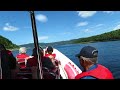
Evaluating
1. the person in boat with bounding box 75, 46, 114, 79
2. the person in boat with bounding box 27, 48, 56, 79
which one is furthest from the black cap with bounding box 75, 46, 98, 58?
the person in boat with bounding box 27, 48, 56, 79

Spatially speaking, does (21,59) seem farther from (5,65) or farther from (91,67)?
(91,67)

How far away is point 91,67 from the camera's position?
295 centimetres

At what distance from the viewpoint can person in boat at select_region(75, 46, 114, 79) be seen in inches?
113

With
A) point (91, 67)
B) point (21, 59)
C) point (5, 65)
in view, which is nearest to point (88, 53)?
point (91, 67)

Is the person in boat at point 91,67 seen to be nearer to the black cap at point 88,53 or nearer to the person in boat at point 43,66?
the black cap at point 88,53

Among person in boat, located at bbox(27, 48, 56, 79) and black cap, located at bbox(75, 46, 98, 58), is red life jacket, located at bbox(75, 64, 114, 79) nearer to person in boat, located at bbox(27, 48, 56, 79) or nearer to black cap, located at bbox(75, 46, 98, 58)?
black cap, located at bbox(75, 46, 98, 58)

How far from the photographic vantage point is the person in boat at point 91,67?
9.38 feet

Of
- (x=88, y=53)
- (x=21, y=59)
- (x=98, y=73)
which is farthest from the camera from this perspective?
(x=21, y=59)

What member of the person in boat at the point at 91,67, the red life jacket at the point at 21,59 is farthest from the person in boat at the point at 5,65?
the red life jacket at the point at 21,59

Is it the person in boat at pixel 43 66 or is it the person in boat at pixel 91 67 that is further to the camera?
the person in boat at pixel 43 66
